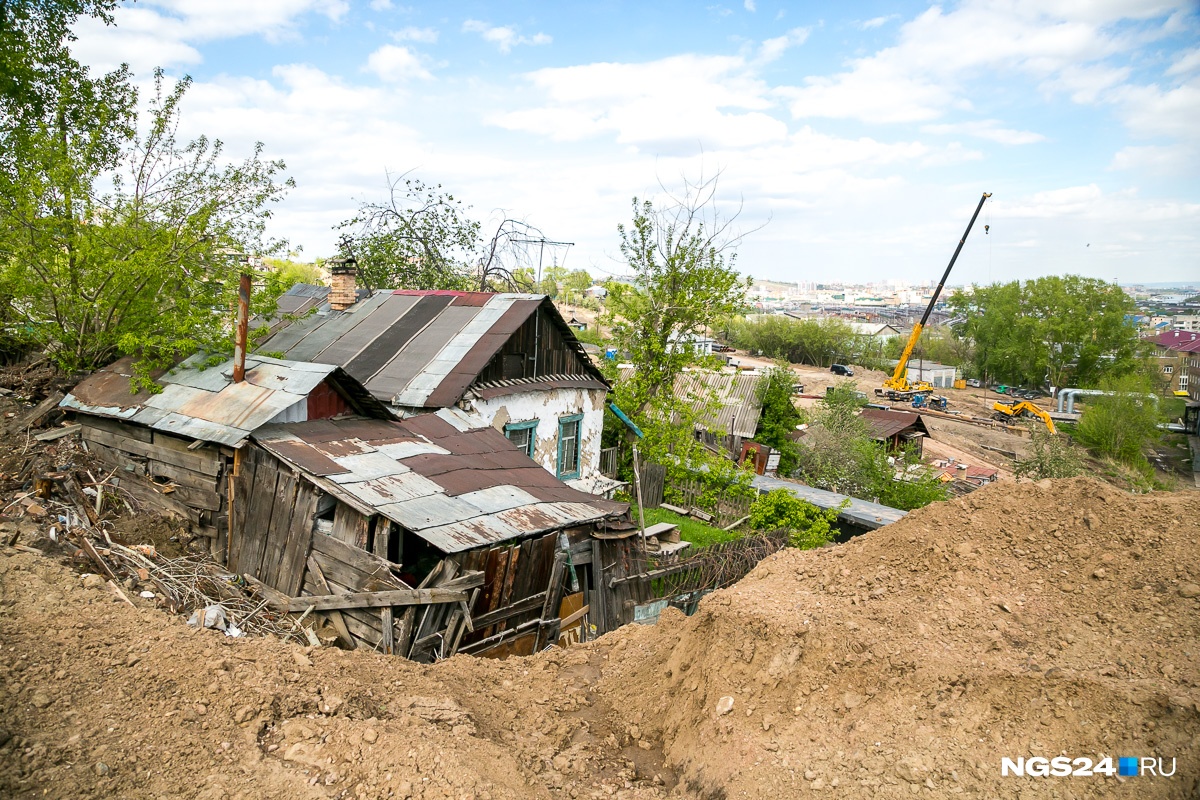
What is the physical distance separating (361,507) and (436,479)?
1.59 m

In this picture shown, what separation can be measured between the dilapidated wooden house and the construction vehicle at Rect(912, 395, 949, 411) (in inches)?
1945

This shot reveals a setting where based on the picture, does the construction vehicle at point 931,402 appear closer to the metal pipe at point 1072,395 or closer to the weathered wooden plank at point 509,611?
the metal pipe at point 1072,395

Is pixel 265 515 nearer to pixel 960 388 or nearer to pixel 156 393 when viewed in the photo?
pixel 156 393

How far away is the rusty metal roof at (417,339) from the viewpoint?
13469mm

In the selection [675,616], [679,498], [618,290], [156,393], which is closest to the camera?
[675,616]

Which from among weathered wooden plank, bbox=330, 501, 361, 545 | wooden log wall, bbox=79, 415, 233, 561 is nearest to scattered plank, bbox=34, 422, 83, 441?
wooden log wall, bbox=79, 415, 233, 561

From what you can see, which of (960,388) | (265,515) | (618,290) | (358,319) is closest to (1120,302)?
(960,388)

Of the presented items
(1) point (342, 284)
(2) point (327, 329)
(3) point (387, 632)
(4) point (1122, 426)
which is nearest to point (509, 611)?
(3) point (387, 632)

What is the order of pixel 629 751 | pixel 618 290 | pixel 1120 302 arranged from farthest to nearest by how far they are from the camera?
pixel 1120 302 < pixel 618 290 < pixel 629 751

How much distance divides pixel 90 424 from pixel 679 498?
12.7 metres

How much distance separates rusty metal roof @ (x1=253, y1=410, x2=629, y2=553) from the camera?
8.54 meters

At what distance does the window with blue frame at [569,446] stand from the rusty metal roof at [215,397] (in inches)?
226

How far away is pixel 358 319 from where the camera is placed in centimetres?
1612

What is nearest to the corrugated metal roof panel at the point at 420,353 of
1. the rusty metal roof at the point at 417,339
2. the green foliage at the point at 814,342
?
the rusty metal roof at the point at 417,339
